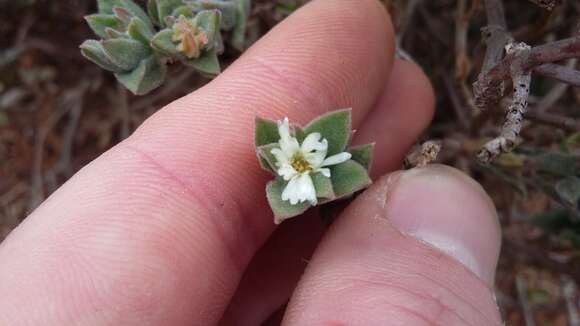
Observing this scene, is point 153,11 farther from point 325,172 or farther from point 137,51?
point 325,172

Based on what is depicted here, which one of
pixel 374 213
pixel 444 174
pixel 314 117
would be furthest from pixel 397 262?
pixel 314 117

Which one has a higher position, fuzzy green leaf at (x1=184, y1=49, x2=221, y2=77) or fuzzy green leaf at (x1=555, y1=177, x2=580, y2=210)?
fuzzy green leaf at (x1=184, y1=49, x2=221, y2=77)

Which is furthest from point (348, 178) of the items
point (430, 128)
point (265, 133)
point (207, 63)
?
point (430, 128)

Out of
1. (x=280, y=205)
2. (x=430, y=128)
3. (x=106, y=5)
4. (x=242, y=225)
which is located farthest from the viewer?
(x=430, y=128)

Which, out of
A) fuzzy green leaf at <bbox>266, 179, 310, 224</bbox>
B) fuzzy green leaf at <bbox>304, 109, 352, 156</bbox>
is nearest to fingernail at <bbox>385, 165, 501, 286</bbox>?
fuzzy green leaf at <bbox>304, 109, 352, 156</bbox>

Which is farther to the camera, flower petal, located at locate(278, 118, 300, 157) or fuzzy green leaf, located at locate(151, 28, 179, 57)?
fuzzy green leaf, located at locate(151, 28, 179, 57)

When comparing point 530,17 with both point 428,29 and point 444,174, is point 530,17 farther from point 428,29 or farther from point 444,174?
point 444,174

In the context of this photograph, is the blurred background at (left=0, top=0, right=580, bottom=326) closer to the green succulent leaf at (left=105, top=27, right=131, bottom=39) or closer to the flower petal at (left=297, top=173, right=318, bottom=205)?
the green succulent leaf at (left=105, top=27, right=131, bottom=39)
